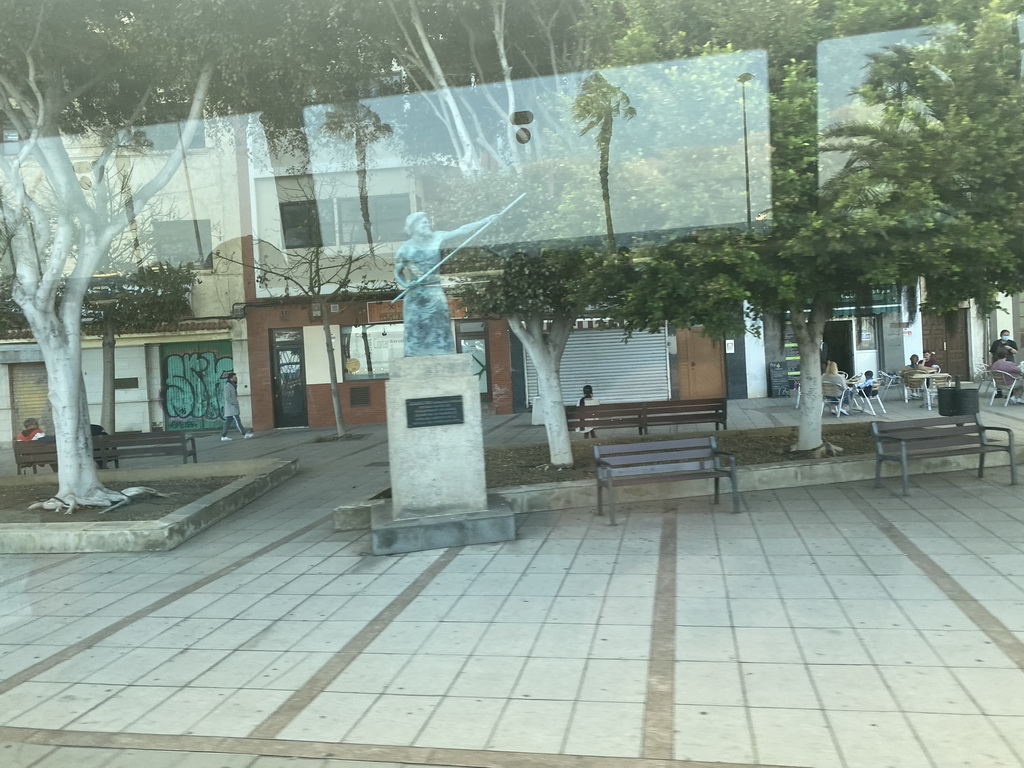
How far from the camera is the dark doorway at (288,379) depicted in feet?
72.0

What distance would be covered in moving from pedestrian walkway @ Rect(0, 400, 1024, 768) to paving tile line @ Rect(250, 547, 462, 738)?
0.06ft

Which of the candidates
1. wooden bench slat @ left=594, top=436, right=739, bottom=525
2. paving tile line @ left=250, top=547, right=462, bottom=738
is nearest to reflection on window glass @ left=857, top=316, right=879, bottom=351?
wooden bench slat @ left=594, top=436, right=739, bottom=525

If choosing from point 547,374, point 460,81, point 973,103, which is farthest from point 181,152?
point 973,103

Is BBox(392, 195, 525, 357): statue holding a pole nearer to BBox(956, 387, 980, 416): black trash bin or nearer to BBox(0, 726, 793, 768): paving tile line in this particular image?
BBox(0, 726, 793, 768): paving tile line

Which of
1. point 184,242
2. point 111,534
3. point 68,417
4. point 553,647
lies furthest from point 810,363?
point 184,242

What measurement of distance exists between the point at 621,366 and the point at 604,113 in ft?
43.2

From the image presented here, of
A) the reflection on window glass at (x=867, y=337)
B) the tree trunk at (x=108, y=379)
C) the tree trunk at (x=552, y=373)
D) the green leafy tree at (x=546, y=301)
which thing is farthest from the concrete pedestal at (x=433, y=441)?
the reflection on window glass at (x=867, y=337)

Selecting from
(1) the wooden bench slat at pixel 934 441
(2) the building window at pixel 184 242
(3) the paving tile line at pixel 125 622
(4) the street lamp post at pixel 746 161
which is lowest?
(3) the paving tile line at pixel 125 622

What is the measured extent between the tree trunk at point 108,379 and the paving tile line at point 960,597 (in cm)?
1376

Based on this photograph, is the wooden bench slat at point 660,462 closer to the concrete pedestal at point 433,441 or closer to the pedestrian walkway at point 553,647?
the pedestrian walkway at point 553,647

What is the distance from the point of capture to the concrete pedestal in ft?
24.0

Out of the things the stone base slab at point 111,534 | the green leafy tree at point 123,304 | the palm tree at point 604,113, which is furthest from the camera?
the green leafy tree at point 123,304

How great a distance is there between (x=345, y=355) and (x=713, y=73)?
1536 cm

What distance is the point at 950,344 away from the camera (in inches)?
881
